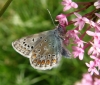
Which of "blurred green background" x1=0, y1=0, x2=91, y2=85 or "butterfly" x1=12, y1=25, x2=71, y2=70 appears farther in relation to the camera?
"blurred green background" x1=0, y1=0, x2=91, y2=85

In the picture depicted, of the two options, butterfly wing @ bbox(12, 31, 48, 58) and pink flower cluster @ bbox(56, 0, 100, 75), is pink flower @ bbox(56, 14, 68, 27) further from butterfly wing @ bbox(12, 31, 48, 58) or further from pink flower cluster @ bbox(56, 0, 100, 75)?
butterfly wing @ bbox(12, 31, 48, 58)

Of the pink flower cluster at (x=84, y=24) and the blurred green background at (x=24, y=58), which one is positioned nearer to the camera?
the pink flower cluster at (x=84, y=24)

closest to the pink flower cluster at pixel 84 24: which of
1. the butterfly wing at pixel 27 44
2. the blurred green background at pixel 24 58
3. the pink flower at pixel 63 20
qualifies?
the pink flower at pixel 63 20

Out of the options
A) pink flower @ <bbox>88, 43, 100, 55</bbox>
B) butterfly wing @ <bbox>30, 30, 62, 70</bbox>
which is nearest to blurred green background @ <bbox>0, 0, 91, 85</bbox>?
butterfly wing @ <bbox>30, 30, 62, 70</bbox>

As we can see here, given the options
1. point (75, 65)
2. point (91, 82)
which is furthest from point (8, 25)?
point (91, 82)

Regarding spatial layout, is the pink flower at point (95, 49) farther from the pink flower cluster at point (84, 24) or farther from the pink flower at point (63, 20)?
the pink flower at point (63, 20)

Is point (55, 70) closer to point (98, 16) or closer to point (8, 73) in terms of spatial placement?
point (8, 73)

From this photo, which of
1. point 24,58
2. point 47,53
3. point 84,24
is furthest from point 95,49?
point 24,58
